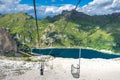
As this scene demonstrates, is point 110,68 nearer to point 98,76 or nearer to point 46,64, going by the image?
point 98,76

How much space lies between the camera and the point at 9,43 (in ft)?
426

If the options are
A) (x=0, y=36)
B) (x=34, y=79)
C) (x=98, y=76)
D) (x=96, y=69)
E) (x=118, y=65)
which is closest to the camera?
(x=34, y=79)

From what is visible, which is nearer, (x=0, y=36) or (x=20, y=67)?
(x=20, y=67)

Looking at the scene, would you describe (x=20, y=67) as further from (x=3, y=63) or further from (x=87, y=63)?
(x=87, y=63)

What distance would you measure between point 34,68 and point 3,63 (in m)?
10.0

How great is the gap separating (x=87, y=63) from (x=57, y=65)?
7.03m

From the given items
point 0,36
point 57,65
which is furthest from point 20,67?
point 0,36

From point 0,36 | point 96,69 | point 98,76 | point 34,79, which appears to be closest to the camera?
point 34,79

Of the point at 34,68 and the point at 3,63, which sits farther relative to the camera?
the point at 3,63

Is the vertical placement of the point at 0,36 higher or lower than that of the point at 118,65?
higher

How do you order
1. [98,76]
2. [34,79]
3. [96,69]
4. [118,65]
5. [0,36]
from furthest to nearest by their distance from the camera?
[0,36]
[118,65]
[96,69]
[98,76]
[34,79]

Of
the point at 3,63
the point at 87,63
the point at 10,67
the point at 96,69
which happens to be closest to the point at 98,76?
the point at 96,69

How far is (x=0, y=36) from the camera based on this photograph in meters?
126

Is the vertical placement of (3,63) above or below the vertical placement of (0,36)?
below
